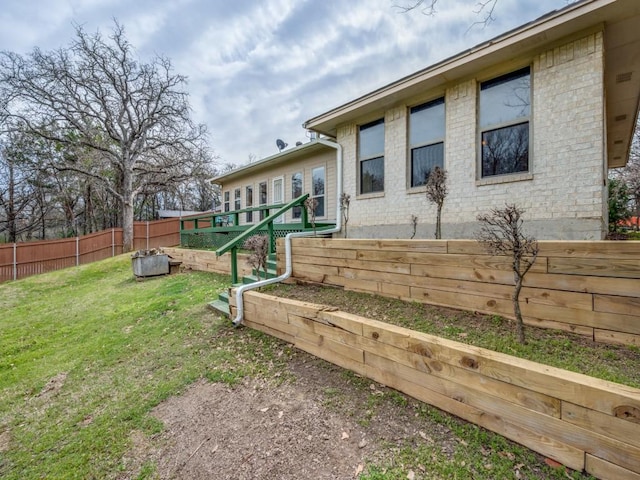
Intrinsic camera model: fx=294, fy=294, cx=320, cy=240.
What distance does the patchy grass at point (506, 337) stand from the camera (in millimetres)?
1939

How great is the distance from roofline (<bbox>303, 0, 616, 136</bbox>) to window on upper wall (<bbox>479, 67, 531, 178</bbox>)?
54 cm

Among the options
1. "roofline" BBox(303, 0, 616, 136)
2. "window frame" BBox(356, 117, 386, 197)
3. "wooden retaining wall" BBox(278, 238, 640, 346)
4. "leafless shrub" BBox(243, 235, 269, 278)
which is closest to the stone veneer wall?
"roofline" BBox(303, 0, 616, 136)

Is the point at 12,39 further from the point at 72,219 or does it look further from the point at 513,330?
the point at 513,330

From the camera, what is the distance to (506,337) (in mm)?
2385

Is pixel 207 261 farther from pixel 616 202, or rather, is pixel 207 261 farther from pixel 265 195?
pixel 616 202

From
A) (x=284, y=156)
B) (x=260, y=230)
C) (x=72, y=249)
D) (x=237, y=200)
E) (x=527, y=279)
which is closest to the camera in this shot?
(x=527, y=279)

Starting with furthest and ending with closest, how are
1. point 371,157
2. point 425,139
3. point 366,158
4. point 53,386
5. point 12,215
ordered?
point 12,215 → point 366,158 → point 371,157 → point 425,139 → point 53,386

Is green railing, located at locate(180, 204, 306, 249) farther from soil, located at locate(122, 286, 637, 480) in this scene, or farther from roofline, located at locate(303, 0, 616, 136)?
soil, located at locate(122, 286, 637, 480)

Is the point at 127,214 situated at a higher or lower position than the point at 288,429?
higher

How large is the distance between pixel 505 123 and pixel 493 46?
3.95 feet

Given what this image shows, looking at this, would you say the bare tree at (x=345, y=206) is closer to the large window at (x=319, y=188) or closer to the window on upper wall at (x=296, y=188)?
the large window at (x=319, y=188)

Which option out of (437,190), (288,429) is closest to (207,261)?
(437,190)

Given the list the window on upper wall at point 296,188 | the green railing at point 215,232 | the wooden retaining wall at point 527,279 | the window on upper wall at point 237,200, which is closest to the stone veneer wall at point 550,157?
the wooden retaining wall at point 527,279

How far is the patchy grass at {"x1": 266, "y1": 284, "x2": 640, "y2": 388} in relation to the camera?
6.36 feet
